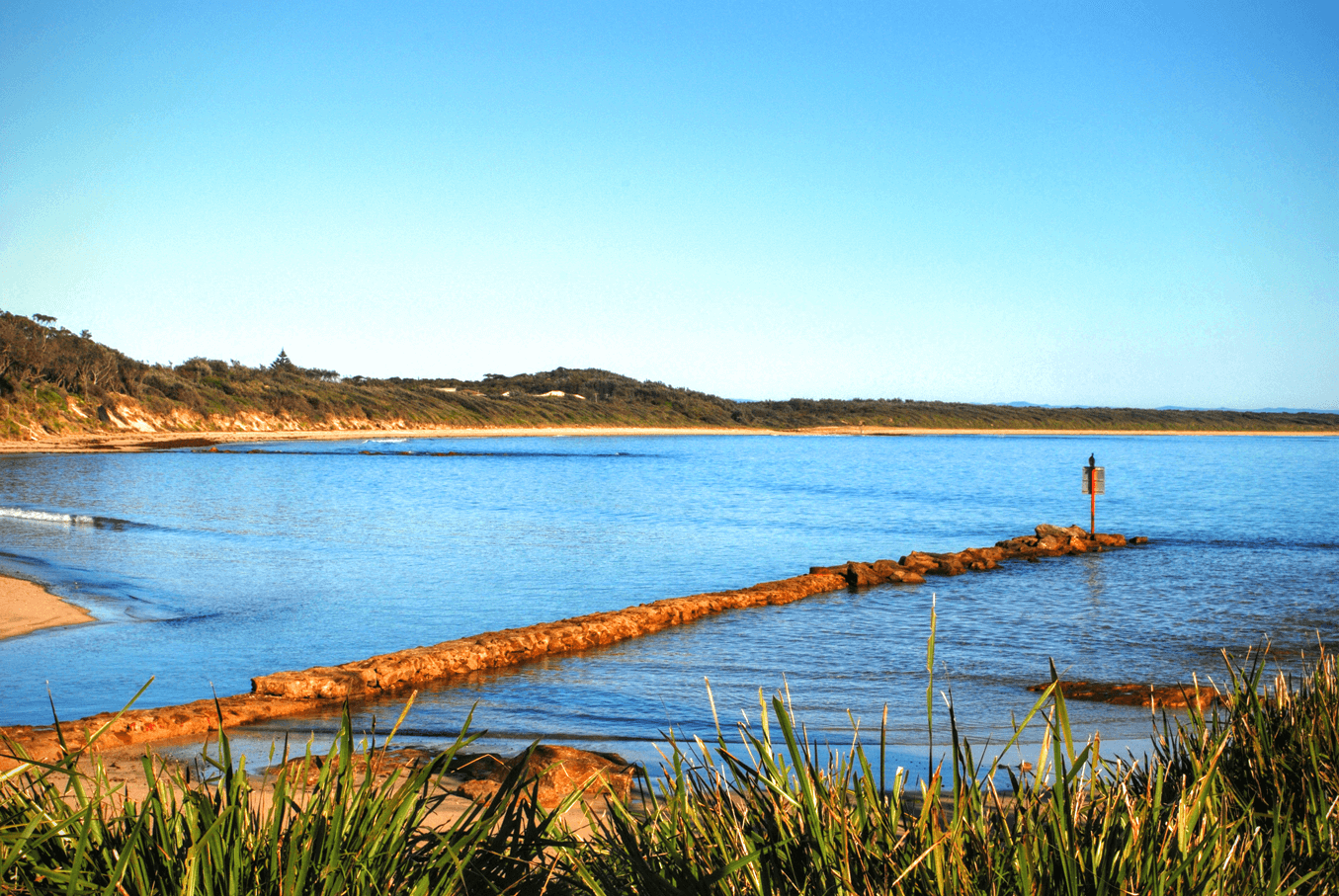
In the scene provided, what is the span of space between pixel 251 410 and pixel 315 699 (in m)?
77.1

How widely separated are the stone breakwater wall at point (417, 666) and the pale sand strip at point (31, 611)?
4665 mm

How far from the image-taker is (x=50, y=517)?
72.2 feet

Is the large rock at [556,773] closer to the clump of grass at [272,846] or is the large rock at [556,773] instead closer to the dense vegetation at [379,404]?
the clump of grass at [272,846]

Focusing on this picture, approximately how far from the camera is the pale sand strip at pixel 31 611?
35.4 feet

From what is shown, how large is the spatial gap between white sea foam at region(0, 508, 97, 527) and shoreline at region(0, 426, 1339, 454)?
26306 mm

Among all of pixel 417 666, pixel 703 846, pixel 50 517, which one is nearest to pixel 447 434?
pixel 50 517

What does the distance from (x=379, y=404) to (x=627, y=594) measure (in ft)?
283

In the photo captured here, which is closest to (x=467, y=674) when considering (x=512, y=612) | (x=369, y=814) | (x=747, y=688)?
(x=747, y=688)

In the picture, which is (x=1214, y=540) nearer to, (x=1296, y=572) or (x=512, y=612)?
(x=1296, y=572)

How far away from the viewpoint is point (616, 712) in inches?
314

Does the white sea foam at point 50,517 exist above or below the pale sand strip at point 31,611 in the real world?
above

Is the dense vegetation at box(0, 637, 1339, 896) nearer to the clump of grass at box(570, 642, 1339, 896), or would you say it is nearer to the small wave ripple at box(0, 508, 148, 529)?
the clump of grass at box(570, 642, 1339, 896)

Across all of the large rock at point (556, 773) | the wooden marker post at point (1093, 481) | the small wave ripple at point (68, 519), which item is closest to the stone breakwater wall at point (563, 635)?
the large rock at point (556, 773)

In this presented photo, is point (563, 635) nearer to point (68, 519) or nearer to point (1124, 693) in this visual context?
point (1124, 693)
